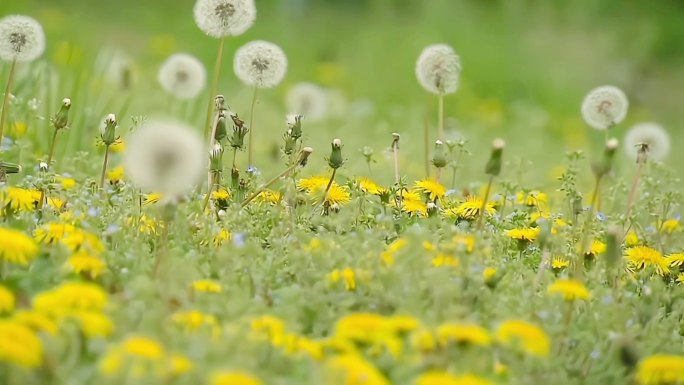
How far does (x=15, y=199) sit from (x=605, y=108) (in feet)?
5.45

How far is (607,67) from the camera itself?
332 inches

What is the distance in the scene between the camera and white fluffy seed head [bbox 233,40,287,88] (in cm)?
276

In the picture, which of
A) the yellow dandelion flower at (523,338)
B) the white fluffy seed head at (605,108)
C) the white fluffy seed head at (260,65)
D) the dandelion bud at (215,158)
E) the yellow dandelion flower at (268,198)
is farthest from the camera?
the white fluffy seed head at (605,108)

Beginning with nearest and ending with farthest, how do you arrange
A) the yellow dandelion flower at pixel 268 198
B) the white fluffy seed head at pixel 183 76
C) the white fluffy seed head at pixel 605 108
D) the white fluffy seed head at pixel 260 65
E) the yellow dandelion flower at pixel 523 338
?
the yellow dandelion flower at pixel 523 338
the yellow dandelion flower at pixel 268 198
the white fluffy seed head at pixel 260 65
the white fluffy seed head at pixel 605 108
the white fluffy seed head at pixel 183 76

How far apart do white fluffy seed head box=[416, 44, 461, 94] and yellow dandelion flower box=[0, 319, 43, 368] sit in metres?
1.78

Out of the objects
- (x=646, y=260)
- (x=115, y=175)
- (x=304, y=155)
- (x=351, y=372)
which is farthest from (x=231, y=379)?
(x=115, y=175)

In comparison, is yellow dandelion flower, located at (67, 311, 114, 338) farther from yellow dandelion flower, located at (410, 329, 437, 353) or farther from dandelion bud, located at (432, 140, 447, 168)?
dandelion bud, located at (432, 140, 447, 168)

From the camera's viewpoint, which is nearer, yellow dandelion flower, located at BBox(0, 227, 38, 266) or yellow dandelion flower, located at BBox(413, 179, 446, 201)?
yellow dandelion flower, located at BBox(0, 227, 38, 266)

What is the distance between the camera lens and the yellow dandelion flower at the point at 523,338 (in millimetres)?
1614

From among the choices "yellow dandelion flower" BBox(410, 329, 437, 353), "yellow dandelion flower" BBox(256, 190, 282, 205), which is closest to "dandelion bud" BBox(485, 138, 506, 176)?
"yellow dandelion flower" BBox(256, 190, 282, 205)

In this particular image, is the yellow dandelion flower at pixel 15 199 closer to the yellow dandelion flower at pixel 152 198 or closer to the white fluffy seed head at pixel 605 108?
the yellow dandelion flower at pixel 152 198

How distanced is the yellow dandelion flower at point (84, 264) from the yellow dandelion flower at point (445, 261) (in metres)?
0.63

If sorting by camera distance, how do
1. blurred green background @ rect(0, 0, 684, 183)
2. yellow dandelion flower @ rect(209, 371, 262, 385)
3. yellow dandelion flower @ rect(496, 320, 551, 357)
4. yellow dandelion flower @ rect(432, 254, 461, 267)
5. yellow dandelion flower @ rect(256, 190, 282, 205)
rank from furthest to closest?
blurred green background @ rect(0, 0, 684, 183) → yellow dandelion flower @ rect(256, 190, 282, 205) → yellow dandelion flower @ rect(432, 254, 461, 267) → yellow dandelion flower @ rect(496, 320, 551, 357) → yellow dandelion flower @ rect(209, 371, 262, 385)

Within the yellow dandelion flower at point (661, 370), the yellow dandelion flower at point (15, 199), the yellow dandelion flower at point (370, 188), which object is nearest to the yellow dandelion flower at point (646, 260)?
the yellow dandelion flower at point (370, 188)
